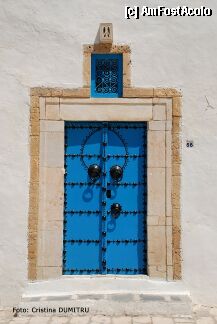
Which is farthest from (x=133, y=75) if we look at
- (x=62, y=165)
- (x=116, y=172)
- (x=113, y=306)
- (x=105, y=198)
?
(x=113, y=306)

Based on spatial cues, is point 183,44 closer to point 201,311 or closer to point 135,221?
point 135,221

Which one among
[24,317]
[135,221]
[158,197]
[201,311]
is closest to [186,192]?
[158,197]

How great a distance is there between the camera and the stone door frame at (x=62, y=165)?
4371 mm

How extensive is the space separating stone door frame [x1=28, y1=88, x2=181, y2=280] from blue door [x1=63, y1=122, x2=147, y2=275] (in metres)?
0.11

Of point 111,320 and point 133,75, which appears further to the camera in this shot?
point 133,75

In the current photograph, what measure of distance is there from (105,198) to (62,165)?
23.4 inches

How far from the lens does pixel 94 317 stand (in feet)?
13.1

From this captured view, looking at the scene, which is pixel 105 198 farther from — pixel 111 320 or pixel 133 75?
pixel 133 75

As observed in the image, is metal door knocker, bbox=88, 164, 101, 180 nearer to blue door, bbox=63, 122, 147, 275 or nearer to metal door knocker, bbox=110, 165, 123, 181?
blue door, bbox=63, 122, 147, 275

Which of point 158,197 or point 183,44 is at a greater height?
point 183,44

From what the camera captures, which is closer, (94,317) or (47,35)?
(94,317)

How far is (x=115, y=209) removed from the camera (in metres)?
4.44

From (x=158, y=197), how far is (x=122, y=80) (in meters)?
1.34

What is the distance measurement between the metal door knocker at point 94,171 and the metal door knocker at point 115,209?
0.37 meters
